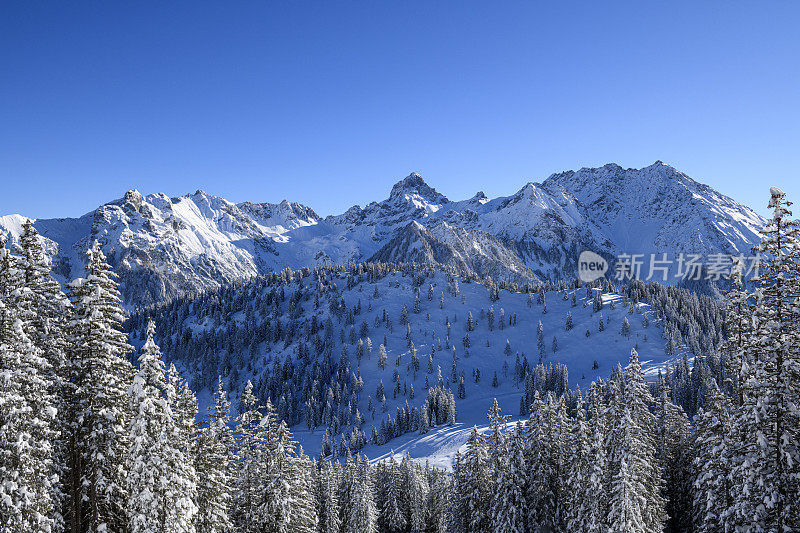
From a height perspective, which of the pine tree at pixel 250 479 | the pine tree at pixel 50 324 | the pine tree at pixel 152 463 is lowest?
the pine tree at pixel 250 479

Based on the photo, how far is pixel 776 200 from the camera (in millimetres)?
19312

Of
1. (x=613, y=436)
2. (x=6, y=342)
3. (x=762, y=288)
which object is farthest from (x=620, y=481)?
(x=6, y=342)

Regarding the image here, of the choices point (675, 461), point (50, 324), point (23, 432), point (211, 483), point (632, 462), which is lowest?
point (675, 461)

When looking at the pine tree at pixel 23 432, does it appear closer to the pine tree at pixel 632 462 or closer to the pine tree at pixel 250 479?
the pine tree at pixel 250 479

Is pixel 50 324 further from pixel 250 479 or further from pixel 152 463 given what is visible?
pixel 250 479

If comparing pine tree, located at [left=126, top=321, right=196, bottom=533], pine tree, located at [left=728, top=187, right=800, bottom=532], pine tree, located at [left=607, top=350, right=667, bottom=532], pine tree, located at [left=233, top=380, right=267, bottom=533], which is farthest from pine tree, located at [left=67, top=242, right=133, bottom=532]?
pine tree, located at [left=607, top=350, right=667, bottom=532]

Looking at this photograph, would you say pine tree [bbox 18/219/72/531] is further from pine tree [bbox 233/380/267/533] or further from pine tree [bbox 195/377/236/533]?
pine tree [bbox 233/380/267/533]

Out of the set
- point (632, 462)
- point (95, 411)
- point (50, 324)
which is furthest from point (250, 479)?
point (632, 462)

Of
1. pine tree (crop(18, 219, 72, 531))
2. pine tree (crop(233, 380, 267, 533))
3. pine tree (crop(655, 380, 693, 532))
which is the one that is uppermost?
pine tree (crop(18, 219, 72, 531))

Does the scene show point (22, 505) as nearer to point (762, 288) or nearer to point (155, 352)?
point (155, 352)

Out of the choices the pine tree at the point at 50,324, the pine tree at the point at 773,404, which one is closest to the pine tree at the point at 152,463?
the pine tree at the point at 50,324

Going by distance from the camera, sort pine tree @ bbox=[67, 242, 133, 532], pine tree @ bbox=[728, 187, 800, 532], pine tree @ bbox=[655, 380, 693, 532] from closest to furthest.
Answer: pine tree @ bbox=[728, 187, 800, 532] < pine tree @ bbox=[67, 242, 133, 532] < pine tree @ bbox=[655, 380, 693, 532]

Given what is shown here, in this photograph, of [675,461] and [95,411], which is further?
[675,461]

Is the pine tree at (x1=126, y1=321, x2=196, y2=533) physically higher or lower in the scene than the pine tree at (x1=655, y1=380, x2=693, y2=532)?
higher
